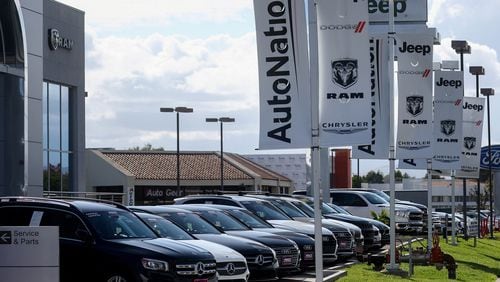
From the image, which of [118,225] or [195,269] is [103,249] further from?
[195,269]

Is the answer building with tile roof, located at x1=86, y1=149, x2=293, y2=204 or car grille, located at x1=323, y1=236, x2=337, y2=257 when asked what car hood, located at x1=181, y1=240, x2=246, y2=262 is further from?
building with tile roof, located at x1=86, y1=149, x2=293, y2=204

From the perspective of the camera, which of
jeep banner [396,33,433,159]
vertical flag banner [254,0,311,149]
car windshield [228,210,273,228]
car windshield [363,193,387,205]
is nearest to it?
vertical flag banner [254,0,311,149]

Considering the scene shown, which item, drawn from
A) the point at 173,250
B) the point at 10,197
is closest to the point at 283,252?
the point at 173,250

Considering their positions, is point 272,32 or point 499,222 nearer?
point 272,32

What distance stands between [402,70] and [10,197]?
14452mm

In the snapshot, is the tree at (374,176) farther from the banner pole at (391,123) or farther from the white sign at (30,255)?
the white sign at (30,255)

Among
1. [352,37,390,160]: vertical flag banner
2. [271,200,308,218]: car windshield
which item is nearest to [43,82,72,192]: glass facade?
[271,200,308,218]: car windshield

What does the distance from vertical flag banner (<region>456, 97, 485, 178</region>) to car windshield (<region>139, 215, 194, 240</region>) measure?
24.8m

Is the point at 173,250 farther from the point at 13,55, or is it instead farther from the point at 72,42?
the point at 72,42

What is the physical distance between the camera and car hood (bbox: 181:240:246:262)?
53.4 ft

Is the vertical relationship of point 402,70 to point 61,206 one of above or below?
above

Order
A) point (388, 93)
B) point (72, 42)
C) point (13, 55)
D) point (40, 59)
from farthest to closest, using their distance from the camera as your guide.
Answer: point (72, 42), point (388, 93), point (40, 59), point (13, 55)

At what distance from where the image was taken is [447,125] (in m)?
31.3

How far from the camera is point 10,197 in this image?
1469 cm
